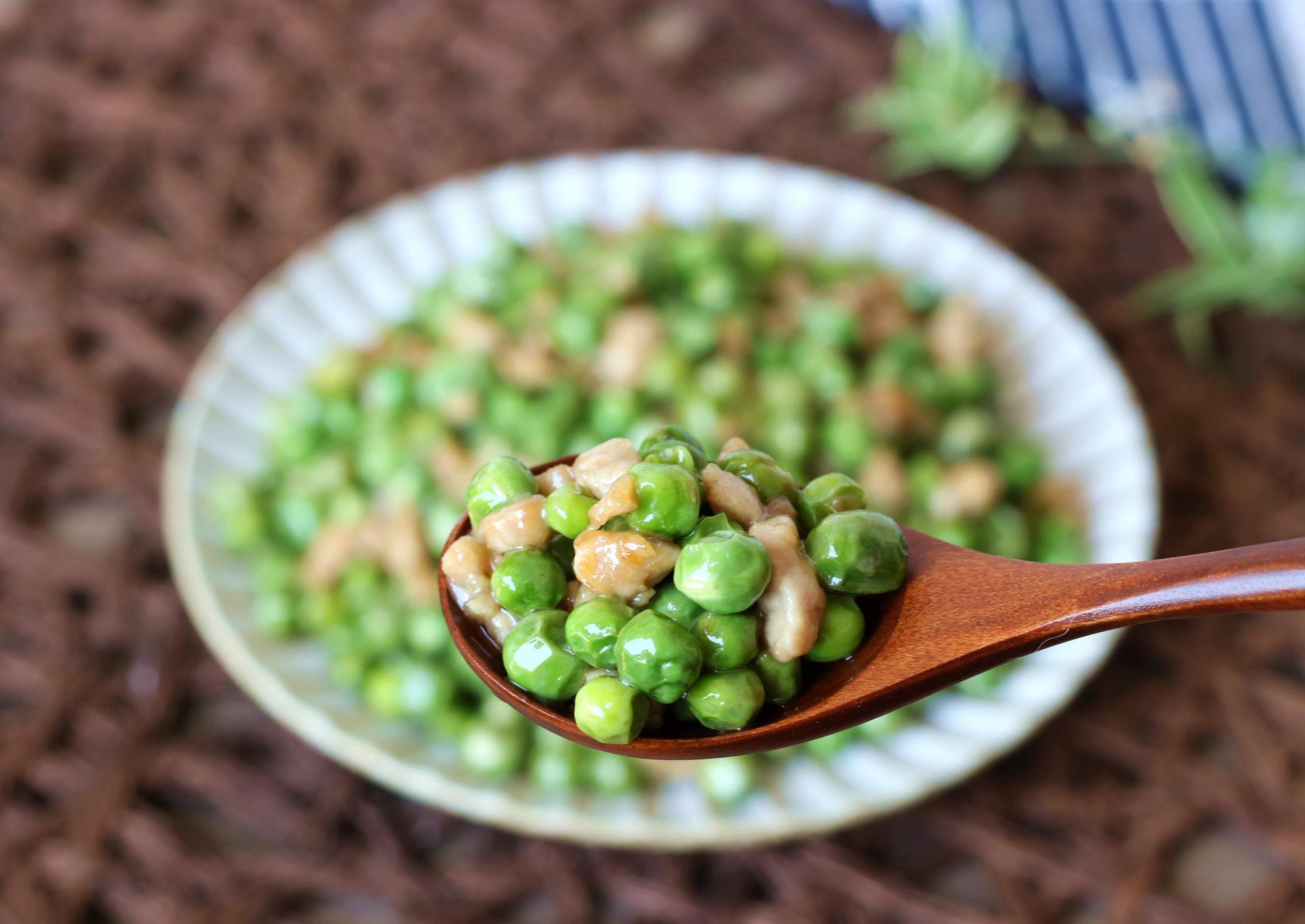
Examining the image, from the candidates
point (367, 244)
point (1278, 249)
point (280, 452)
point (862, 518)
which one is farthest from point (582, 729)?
point (1278, 249)

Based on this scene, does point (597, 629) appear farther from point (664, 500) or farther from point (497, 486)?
point (497, 486)

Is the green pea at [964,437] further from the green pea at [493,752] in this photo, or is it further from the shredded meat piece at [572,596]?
the shredded meat piece at [572,596]

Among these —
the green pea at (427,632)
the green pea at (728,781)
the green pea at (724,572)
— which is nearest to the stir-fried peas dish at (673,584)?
the green pea at (724,572)

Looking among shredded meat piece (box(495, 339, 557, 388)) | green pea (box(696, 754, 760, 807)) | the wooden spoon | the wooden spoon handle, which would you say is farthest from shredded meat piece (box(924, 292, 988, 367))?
the wooden spoon handle

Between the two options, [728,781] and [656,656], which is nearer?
[656,656]

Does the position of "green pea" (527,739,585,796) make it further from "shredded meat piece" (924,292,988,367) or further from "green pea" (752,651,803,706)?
"shredded meat piece" (924,292,988,367)

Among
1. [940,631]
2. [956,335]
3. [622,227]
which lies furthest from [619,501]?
[622,227]
